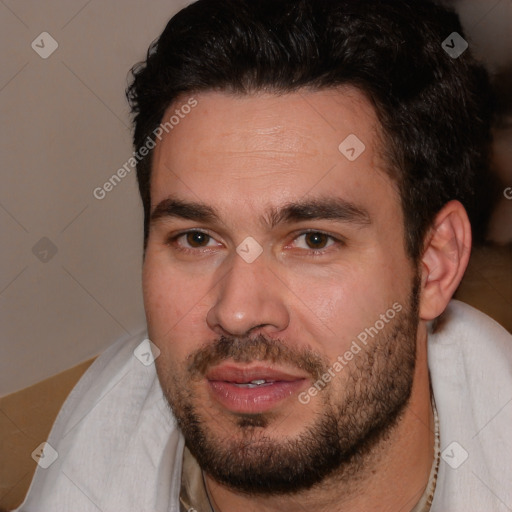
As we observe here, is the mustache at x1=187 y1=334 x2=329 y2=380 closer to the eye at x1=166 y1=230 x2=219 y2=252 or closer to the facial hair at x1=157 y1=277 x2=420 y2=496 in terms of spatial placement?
the facial hair at x1=157 y1=277 x2=420 y2=496

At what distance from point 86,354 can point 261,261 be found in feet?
3.46

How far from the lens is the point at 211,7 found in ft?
5.19

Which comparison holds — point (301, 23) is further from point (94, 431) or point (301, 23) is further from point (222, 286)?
point (94, 431)

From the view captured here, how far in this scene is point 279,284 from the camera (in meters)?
1.42

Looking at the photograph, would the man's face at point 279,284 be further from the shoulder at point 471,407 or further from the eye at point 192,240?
the shoulder at point 471,407

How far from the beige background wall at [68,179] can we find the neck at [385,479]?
0.72 m

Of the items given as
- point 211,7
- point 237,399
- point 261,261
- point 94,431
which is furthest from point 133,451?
point 211,7
